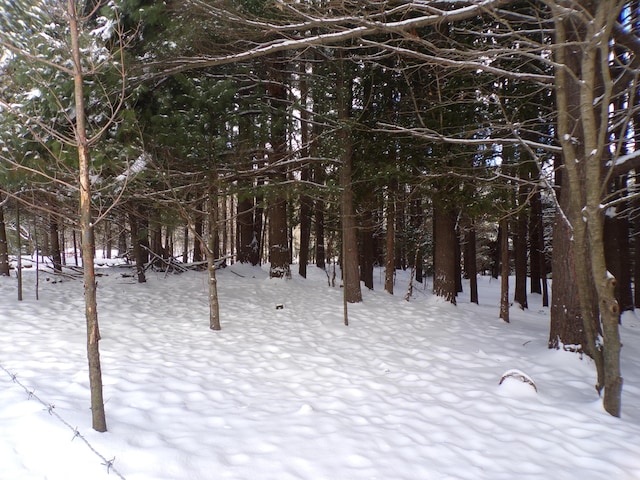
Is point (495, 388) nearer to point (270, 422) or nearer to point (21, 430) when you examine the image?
point (270, 422)

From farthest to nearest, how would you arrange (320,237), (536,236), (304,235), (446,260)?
(320,237), (304,235), (536,236), (446,260)

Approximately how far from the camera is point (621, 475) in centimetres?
293

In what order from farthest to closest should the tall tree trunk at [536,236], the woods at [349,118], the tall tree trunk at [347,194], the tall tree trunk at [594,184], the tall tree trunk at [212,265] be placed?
the tall tree trunk at [536,236], the tall tree trunk at [347,194], the tall tree trunk at [212,265], the woods at [349,118], the tall tree trunk at [594,184]

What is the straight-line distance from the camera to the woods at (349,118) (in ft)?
13.0

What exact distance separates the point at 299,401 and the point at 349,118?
21.0ft

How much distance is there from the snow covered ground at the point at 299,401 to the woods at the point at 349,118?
29.0 inches

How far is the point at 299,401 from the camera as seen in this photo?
4.16 m

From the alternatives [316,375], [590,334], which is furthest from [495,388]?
[316,375]

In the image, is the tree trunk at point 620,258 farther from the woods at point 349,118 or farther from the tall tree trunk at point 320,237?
the tall tree trunk at point 320,237

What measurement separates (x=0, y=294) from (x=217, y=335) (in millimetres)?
5574

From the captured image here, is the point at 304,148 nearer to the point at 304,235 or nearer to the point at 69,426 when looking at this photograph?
the point at 304,235

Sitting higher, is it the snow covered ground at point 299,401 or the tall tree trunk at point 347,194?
the tall tree trunk at point 347,194

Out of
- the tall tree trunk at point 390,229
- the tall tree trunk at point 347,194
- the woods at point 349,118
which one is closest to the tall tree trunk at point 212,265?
the woods at point 349,118

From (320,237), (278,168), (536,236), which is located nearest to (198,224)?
(278,168)
